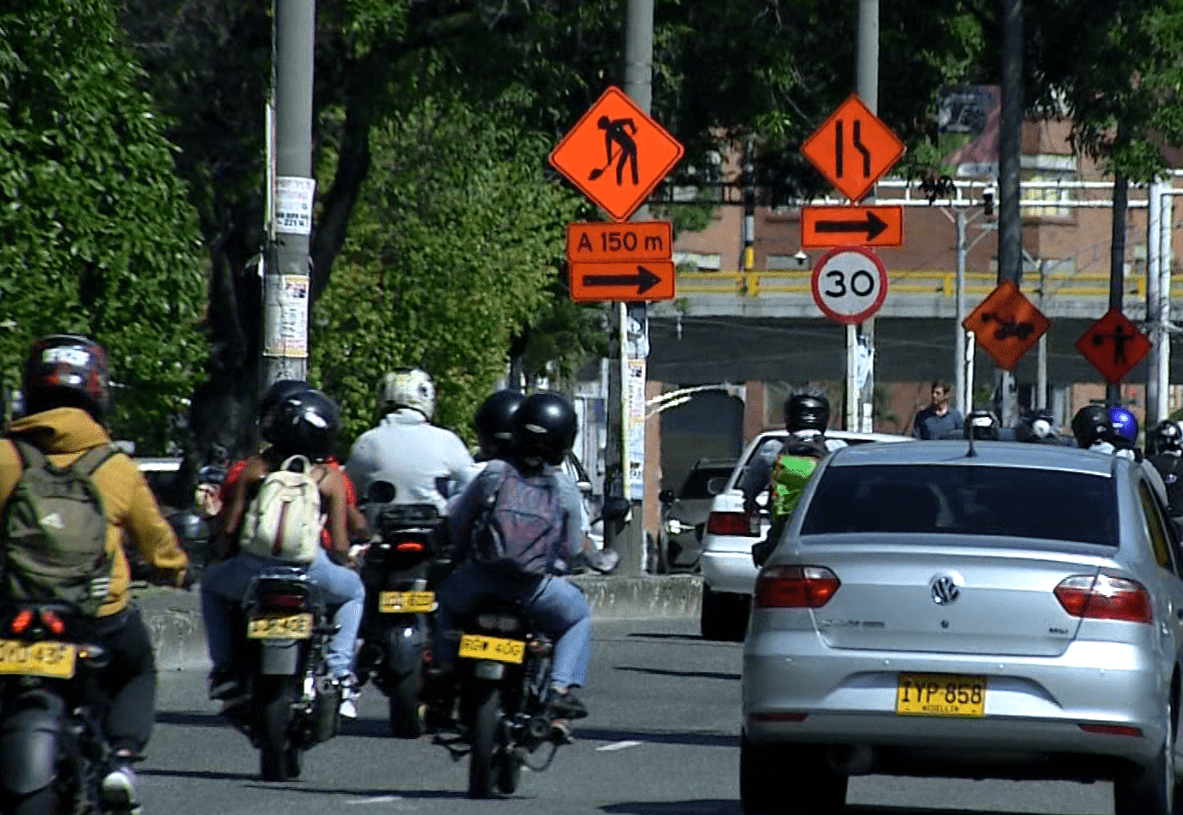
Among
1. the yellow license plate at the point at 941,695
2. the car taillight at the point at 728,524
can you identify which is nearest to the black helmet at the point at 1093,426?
the car taillight at the point at 728,524

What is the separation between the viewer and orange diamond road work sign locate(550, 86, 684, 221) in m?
23.6

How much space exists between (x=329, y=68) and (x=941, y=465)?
21.3 m

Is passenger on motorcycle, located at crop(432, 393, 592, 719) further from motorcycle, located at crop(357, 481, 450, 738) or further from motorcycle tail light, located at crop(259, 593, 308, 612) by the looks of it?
motorcycle, located at crop(357, 481, 450, 738)

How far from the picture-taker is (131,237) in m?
24.3

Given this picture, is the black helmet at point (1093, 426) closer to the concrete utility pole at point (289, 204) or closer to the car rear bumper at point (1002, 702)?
the concrete utility pole at point (289, 204)

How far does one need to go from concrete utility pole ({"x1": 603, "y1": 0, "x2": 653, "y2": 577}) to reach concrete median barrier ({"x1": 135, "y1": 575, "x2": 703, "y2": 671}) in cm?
36

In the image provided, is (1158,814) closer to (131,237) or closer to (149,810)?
(149,810)

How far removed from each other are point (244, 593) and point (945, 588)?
299cm

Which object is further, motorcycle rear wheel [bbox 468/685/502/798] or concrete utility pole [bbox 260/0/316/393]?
concrete utility pole [bbox 260/0/316/393]

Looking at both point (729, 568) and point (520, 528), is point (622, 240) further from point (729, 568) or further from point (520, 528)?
point (520, 528)

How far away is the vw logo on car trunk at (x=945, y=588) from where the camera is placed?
11.3 metres

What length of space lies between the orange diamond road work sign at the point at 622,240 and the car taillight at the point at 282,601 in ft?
37.6

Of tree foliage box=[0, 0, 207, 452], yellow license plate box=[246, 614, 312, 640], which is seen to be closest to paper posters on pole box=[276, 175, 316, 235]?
tree foliage box=[0, 0, 207, 452]

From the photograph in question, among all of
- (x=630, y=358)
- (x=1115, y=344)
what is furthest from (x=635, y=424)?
(x=1115, y=344)
